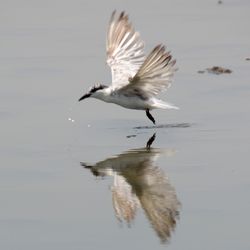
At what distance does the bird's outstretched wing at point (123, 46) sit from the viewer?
11.8 metres

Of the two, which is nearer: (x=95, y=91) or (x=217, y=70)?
(x=95, y=91)

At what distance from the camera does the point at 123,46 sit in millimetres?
11914

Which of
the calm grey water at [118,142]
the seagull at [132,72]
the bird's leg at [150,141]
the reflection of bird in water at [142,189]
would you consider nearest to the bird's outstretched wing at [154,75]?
the seagull at [132,72]

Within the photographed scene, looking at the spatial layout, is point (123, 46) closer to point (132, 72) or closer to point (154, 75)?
point (132, 72)

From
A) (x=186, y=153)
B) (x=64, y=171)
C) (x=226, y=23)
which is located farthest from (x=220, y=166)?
(x=226, y=23)

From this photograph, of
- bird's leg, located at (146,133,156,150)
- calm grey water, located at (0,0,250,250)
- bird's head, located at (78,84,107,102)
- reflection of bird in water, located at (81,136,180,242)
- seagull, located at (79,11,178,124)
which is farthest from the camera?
bird's head, located at (78,84,107,102)

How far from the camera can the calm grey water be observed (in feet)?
24.7

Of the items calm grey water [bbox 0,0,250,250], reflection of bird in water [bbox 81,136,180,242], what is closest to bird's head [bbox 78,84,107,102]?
calm grey water [bbox 0,0,250,250]

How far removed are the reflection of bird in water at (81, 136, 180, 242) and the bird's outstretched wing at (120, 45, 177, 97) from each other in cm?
89

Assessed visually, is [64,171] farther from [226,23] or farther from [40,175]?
[226,23]

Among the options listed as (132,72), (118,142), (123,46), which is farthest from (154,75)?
(123,46)

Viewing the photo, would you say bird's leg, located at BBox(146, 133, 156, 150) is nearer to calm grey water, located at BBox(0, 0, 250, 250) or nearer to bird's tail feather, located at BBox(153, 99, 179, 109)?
calm grey water, located at BBox(0, 0, 250, 250)

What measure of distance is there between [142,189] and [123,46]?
11.9 feet

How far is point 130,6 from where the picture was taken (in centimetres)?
1575
